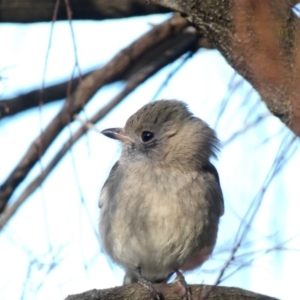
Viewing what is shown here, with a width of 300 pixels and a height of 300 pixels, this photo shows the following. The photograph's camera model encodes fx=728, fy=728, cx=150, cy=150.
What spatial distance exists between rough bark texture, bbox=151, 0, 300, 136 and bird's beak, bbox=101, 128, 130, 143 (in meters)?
1.54

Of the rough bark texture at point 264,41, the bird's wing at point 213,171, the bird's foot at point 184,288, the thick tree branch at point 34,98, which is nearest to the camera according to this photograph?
the bird's foot at point 184,288

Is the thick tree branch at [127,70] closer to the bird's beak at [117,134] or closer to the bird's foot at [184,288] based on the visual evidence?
the bird's beak at [117,134]

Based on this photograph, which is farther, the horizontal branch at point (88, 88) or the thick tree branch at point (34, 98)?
the thick tree branch at point (34, 98)

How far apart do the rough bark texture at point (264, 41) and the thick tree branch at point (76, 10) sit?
3.29 ft

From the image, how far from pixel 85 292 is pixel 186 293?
666mm

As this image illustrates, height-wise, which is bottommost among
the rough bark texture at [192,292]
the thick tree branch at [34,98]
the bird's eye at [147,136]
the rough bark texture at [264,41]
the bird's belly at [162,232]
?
the rough bark texture at [192,292]

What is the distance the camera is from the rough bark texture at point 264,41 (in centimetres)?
463

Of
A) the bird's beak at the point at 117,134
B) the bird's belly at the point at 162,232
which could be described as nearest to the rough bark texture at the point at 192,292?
the bird's belly at the point at 162,232

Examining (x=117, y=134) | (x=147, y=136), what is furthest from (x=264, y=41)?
(x=117, y=134)

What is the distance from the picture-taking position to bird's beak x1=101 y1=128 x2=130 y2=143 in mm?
6076

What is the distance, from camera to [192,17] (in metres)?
4.86

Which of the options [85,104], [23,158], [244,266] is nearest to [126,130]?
[85,104]

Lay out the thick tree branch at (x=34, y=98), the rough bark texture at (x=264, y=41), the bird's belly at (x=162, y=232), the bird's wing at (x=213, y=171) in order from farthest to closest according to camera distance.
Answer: the bird's wing at (x=213, y=171) < the thick tree branch at (x=34, y=98) < the bird's belly at (x=162, y=232) < the rough bark texture at (x=264, y=41)

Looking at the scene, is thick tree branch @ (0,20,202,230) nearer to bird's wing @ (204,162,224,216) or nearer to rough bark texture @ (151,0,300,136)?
bird's wing @ (204,162,224,216)
